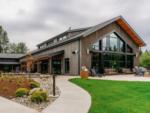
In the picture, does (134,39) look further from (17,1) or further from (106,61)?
(17,1)

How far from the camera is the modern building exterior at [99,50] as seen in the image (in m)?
27.9

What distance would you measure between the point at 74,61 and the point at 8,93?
629 inches

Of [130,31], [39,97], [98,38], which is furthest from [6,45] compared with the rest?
[39,97]

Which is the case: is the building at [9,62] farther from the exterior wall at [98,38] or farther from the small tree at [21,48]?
the small tree at [21,48]

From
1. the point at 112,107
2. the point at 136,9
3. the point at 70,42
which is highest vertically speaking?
the point at 136,9

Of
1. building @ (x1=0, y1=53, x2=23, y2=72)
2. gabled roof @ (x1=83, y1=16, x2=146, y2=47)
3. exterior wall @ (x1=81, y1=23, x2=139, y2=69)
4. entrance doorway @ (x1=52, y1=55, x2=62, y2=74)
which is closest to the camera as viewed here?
exterior wall @ (x1=81, y1=23, x2=139, y2=69)

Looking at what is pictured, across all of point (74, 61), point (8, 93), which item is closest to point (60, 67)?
point (74, 61)

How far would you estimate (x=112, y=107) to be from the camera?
8836 millimetres

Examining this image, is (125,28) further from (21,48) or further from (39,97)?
(21,48)

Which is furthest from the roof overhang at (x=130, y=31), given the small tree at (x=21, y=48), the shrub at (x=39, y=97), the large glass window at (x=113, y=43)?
the small tree at (x=21, y=48)

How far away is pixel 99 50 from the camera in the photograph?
96.5ft

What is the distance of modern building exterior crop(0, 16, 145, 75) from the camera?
2789 cm

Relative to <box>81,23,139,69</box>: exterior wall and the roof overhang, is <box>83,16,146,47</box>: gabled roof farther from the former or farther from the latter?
<box>81,23,139,69</box>: exterior wall

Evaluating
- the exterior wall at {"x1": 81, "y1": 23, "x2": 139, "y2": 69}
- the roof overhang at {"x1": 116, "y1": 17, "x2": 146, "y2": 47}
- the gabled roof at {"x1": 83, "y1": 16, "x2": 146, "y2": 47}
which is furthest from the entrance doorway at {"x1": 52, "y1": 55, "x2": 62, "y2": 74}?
the roof overhang at {"x1": 116, "y1": 17, "x2": 146, "y2": 47}
